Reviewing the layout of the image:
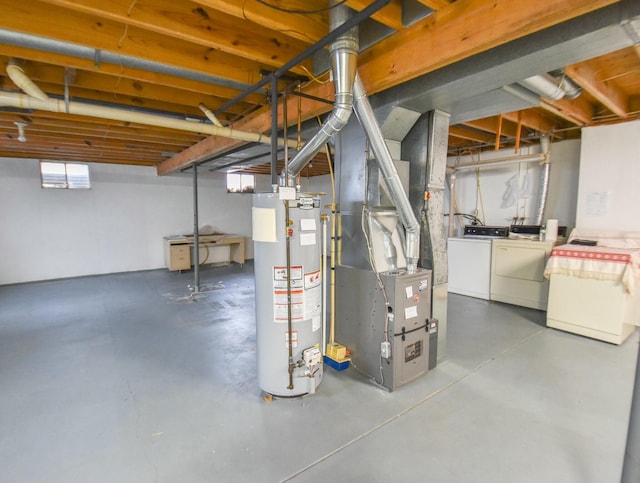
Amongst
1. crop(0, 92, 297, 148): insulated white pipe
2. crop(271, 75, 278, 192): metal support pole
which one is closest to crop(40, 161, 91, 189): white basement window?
crop(0, 92, 297, 148): insulated white pipe

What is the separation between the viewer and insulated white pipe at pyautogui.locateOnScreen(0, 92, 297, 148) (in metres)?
2.13

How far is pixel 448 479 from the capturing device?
1.54m

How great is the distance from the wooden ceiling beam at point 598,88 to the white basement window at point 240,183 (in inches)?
275

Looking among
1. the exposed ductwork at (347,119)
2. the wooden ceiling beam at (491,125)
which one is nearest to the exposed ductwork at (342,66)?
the exposed ductwork at (347,119)

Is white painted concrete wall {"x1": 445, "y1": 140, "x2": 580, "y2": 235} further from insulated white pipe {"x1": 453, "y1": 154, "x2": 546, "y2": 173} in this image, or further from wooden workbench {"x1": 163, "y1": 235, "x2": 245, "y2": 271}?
wooden workbench {"x1": 163, "y1": 235, "x2": 245, "y2": 271}

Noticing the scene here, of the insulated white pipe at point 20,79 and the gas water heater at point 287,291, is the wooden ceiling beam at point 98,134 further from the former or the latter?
the gas water heater at point 287,291

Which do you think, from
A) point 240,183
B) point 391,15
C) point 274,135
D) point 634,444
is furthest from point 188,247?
point 634,444

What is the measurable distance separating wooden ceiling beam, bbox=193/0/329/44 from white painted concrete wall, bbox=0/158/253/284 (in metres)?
6.17

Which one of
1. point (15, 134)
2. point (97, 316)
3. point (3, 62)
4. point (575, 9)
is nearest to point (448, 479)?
point (575, 9)

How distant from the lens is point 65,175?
604 centimetres

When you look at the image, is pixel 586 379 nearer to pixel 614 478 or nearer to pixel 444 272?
pixel 614 478

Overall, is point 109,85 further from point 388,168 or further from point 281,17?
point 388,168

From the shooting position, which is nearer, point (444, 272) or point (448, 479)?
point (448, 479)

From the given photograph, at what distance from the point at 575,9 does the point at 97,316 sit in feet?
16.8
